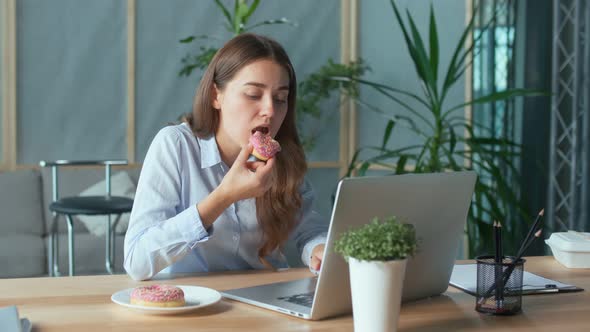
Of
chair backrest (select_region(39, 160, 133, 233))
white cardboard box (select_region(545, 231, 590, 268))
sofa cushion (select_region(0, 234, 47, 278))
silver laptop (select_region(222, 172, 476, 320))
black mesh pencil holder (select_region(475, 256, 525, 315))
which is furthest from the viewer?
chair backrest (select_region(39, 160, 133, 233))

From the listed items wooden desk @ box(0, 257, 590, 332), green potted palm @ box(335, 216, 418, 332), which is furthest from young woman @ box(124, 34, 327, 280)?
green potted palm @ box(335, 216, 418, 332)

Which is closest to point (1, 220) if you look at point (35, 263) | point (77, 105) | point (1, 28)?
point (35, 263)

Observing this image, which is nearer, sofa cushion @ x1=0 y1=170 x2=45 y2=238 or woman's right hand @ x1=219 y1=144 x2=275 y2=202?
woman's right hand @ x1=219 y1=144 x2=275 y2=202

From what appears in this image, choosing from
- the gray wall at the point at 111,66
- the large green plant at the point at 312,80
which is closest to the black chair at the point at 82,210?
the gray wall at the point at 111,66

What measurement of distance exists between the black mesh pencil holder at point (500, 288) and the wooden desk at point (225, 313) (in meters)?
0.02

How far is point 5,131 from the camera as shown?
531cm

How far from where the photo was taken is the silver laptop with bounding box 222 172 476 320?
132cm

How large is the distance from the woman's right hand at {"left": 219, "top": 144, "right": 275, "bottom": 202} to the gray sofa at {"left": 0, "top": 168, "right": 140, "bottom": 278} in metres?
3.11

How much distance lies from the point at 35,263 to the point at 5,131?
118 centimetres

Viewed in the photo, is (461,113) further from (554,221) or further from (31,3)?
(31,3)

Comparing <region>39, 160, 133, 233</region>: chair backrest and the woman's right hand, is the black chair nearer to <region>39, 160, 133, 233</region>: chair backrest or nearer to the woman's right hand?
<region>39, 160, 133, 233</region>: chair backrest

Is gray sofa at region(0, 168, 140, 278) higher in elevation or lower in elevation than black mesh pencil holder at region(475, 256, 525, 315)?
lower

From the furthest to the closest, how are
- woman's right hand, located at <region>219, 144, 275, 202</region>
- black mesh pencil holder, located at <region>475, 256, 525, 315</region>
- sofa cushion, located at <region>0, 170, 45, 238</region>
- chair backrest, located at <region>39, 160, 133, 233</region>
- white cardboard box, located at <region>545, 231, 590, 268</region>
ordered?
1. chair backrest, located at <region>39, 160, 133, 233</region>
2. sofa cushion, located at <region>0, 170, 45, 238</region>
3. white cardboard box, located at <region>545, 231, 590, 268</region>
4. woman's right hand, located at <region>219, 144, 275, 202</region>
5. black mesh pencil holder, located at <region>475, 256, 525, 315</region>

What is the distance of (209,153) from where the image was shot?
6.78ft
